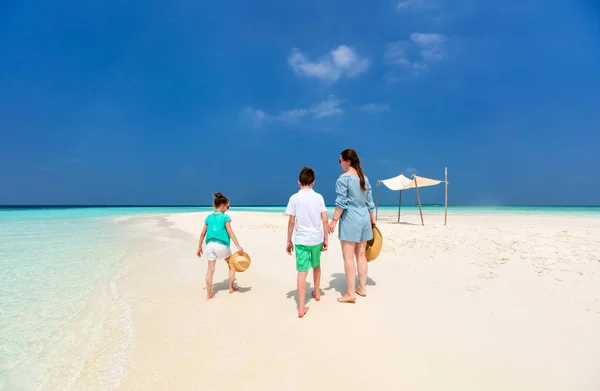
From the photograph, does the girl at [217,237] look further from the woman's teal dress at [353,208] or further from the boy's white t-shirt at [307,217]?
the woman's teal dress at [353,208]

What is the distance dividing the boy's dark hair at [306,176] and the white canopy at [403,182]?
14.8 metres

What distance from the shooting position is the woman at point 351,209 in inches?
154

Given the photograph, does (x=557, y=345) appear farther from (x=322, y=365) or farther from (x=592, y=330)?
(x=322, y=365)

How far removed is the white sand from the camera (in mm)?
2246

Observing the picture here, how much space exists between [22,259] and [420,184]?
18.1 metres

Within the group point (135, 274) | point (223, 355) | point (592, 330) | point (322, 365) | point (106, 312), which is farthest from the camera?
point (135, 274)

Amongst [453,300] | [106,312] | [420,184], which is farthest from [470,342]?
[420,184]

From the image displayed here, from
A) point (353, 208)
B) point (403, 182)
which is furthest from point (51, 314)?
point (403, 182)

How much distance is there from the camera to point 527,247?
731 cm

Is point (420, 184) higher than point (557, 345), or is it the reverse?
point (420, 184)

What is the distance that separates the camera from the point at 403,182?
17781 millimetres

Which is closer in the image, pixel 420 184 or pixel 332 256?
pixel 332 256

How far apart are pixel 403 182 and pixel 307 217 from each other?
51.3 feet

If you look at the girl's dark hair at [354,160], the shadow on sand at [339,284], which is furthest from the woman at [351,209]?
the shadow on sand at [339,284]
